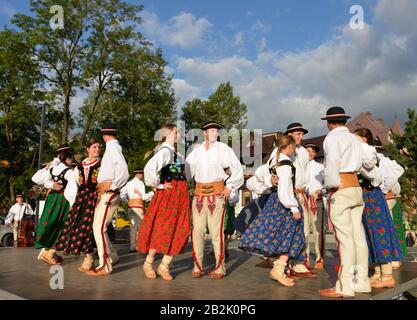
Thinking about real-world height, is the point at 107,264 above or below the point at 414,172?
below

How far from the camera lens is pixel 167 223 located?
5.64 m

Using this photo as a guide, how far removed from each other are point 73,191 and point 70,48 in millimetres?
19681

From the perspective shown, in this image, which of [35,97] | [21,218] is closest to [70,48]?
[35,97]

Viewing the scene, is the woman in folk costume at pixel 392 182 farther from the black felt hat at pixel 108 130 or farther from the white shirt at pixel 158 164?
the black felt hat at pixel 108 130

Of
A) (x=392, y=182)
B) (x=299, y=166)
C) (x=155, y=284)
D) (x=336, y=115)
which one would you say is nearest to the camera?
(x=336, y=115)

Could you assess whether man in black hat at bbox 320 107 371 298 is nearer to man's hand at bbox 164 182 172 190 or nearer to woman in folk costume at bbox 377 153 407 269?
woman in folk costume at bbox 377 153 407 269

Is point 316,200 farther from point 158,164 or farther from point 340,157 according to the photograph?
point 158,164

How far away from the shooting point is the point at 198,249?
589 centimetres

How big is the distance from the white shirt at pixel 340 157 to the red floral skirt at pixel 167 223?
6.46 ft

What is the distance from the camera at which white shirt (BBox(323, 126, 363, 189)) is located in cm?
465

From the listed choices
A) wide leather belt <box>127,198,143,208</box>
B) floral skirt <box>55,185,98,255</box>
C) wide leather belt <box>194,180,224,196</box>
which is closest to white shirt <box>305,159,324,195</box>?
wide leather belt <box>194,180,224,196</box>

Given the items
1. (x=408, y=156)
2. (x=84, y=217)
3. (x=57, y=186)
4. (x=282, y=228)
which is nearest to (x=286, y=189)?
(x=282, y=228)

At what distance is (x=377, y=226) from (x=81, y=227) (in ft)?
12.9
